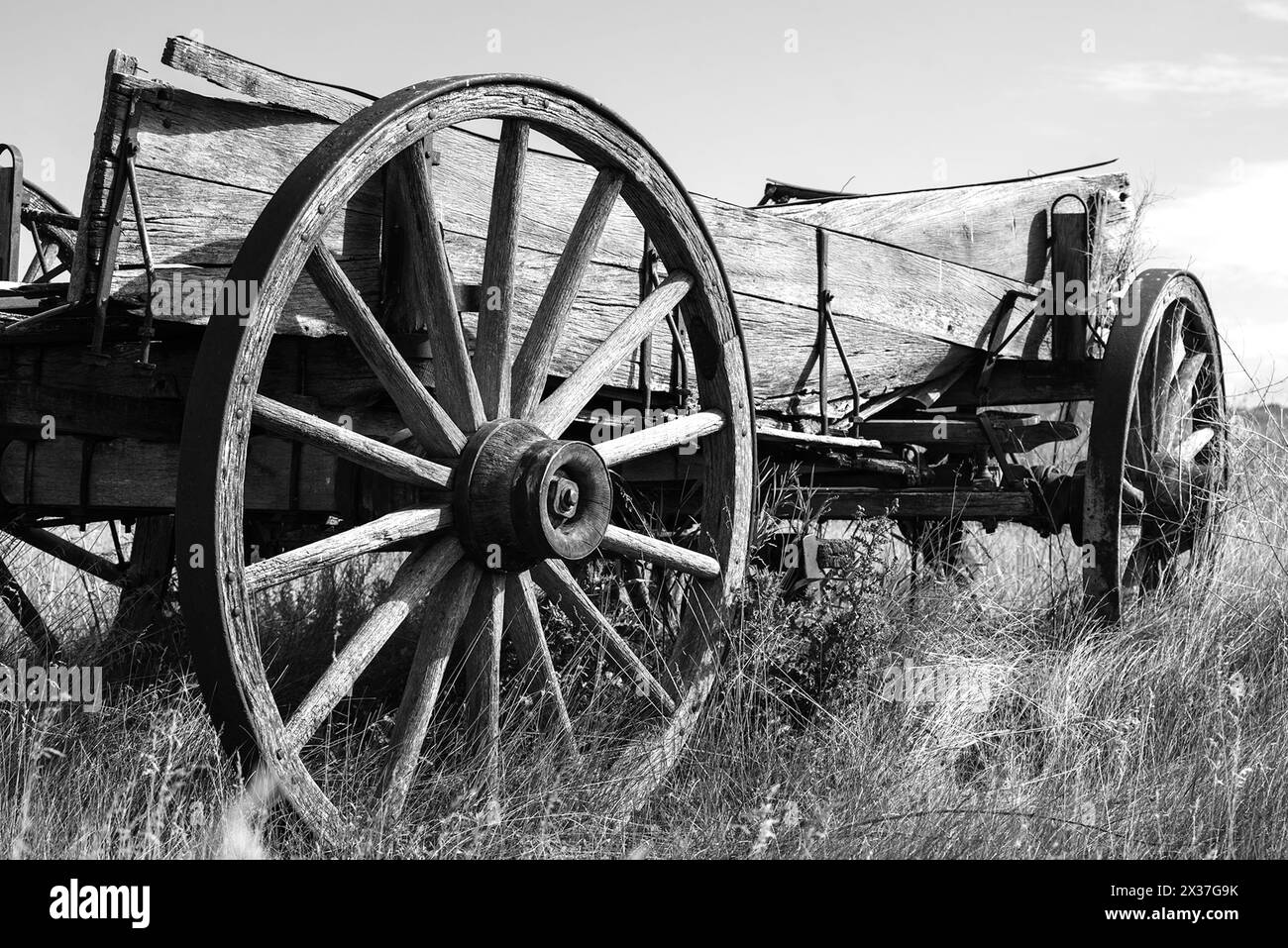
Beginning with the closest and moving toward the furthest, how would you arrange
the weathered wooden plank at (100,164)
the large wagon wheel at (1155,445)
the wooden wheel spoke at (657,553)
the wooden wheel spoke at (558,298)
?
the weathered wooden plank at (100,164), the wooden wheel spoke at (558,298), the wooden wheel spoke at (657,553), the large wagon wheel at (1155,445)

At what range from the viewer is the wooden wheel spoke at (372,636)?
2.19 metres

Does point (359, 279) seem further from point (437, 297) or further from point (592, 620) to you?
Result: point (592, 620)

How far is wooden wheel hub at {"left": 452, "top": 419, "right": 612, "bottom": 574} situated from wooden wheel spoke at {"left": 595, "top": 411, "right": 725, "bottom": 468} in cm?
23

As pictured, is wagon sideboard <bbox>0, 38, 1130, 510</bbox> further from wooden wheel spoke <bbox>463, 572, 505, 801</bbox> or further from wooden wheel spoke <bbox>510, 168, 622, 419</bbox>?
wooden wheel spoke <bbox>463, 572, 505, 801</bbox>

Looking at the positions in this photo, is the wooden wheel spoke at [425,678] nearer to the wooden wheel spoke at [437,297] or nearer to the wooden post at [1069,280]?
the wooden wheel spoke at [437,297]

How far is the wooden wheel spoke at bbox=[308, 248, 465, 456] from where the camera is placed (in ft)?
7.45

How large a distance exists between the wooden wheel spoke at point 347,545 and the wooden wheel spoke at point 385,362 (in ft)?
0.48

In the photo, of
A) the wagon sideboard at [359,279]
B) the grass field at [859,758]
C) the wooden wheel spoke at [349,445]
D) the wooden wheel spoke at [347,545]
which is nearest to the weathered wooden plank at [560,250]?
the wagon sideboard at [359,279]

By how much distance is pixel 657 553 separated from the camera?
2.93 m

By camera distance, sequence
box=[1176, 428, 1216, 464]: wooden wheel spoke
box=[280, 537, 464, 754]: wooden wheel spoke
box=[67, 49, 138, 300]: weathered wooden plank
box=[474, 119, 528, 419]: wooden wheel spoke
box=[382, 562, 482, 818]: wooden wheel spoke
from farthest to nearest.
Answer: box=[1176, 428, 1216, 464]: wooden wheel spoke < box=[474, 119, 528, 419]: wooden wheel spoke < box=[382, 562, 482, 818]: wooden wheel spoke < box=[67, 49, 138, 300]: weathered wooden plank < box=[280, 537, 464, 754]: wooden wheel spoke

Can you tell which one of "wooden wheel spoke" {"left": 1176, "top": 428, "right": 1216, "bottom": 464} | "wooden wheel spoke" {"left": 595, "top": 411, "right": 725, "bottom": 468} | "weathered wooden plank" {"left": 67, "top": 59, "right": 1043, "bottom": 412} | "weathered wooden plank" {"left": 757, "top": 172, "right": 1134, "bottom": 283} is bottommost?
"wooden wheel spoke" {"left": 1176, "top": 428, "right": 1216, "bottom": 464}

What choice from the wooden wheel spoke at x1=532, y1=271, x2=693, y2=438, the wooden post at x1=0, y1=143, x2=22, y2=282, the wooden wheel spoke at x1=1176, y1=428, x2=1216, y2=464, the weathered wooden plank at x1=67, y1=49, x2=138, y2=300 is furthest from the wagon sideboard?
the wooden post at x1=0, y1=143, x2=22, y2=282
